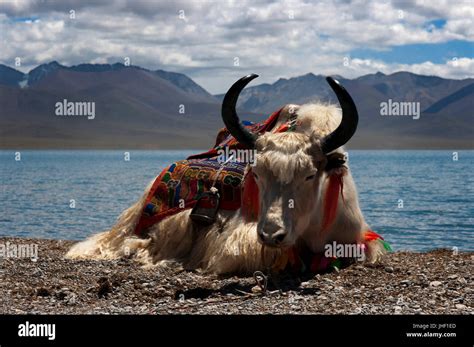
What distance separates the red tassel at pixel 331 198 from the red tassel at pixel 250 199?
522 mm

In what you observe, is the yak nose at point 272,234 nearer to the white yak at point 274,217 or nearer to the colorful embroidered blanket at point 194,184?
the white yak at point 274,217

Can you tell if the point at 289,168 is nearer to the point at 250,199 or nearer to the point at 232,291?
the point at 250,199

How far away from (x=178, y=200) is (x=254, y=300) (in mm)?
1940

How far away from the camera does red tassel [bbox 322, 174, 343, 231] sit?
5.54 metres

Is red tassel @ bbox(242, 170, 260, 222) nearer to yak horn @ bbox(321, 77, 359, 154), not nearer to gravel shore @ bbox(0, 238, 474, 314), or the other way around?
gravel shore @ bbox(0, 238, 474, 314)

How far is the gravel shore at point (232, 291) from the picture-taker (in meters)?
4.63

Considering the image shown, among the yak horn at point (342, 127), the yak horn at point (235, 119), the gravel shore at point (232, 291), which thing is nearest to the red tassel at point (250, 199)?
the yak horn at point (235, 119)

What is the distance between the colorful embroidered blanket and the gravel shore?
2.19 ft

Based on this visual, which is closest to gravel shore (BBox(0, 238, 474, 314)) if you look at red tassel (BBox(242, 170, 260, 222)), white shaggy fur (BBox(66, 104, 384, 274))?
white shaggy fur (BBox(66, 104, 384, 274))

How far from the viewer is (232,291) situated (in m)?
5.22

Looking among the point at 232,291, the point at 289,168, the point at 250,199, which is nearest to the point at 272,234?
the point at 289,168

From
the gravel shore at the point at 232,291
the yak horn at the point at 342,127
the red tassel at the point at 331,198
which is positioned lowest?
the gravel shore at the point at 232,291
